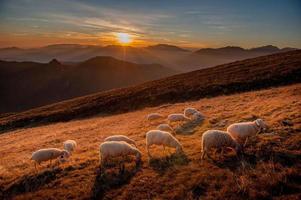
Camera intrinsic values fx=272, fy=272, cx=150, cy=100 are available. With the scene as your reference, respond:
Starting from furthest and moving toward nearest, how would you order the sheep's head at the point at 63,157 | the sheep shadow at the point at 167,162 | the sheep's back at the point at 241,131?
the sheep's head at the point at 63,157 < the sheep's back at the point at 241,131 < the sheep shadow at the point at 167,162

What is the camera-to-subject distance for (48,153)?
47.2ft

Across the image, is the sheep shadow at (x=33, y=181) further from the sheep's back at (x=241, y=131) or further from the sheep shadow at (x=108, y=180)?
the sheep's back at (x=241, y=131)

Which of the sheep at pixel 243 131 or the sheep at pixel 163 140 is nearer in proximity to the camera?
the sheep at pixel 243 131

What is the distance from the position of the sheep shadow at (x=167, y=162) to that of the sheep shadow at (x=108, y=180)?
74cm

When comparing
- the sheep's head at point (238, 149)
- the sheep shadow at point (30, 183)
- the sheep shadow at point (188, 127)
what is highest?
the sheep's head at point (238, 149)

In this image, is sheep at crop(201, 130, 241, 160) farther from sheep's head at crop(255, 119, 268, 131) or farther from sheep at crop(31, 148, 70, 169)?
sheep at crop(31, 148, 70, 169)

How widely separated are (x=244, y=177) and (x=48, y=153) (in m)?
10.1

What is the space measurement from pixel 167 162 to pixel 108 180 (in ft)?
8.72

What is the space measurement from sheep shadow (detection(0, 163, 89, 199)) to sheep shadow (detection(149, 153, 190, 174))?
3465 millimetres

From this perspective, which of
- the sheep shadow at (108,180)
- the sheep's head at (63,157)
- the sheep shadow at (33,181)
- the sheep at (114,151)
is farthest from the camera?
the sheep's head at (63,157)

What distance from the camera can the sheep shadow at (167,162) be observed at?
1124 centimetres

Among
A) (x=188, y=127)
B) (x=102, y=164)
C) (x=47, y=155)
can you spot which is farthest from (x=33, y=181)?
(x=188, y=127)

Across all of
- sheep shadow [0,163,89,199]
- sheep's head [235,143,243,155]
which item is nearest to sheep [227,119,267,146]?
sheep's head [235,143,243,155]

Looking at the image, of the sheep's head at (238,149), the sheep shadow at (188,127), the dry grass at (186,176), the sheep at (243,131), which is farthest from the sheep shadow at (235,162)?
the sheep shadow at (188,127)
